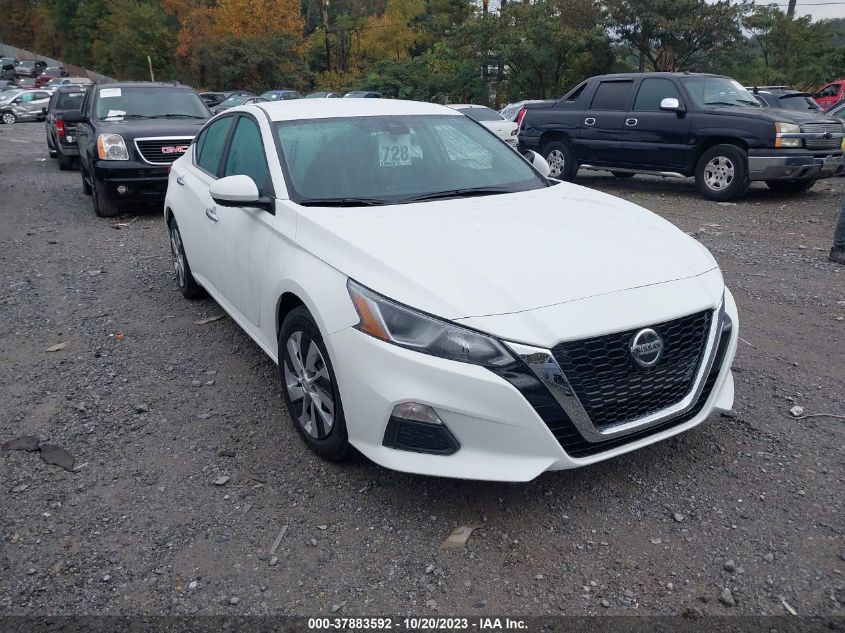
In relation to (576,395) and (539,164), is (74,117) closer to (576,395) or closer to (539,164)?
(539,164)

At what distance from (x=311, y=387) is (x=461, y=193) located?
1.42m

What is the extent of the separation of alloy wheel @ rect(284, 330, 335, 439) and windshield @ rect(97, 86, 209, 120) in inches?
303

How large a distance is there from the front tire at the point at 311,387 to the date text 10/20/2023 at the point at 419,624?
89cm

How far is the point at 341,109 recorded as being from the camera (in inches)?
179

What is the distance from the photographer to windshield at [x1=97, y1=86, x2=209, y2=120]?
33.5ft

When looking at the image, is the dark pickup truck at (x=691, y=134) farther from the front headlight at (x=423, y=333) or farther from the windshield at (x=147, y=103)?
the front headlight at (x=423, y=333)

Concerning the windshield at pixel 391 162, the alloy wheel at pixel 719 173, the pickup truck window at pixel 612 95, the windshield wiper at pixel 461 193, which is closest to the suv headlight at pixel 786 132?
the alloy wheel at pixel 719 173

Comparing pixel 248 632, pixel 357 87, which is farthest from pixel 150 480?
pixel 357 87

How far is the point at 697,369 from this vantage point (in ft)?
10.4

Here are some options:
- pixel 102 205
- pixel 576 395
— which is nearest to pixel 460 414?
pixel 576 395

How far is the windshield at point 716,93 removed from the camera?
35.2 feet

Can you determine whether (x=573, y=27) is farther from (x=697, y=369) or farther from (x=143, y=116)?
(x=697, y=369)

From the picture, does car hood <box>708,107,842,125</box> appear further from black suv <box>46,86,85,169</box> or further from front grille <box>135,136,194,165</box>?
black suv <box>46,86,85,169</box>

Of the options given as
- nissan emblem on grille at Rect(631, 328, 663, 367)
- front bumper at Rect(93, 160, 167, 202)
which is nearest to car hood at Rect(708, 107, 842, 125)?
front bumper at Rect(93, 160, 167, 202)
